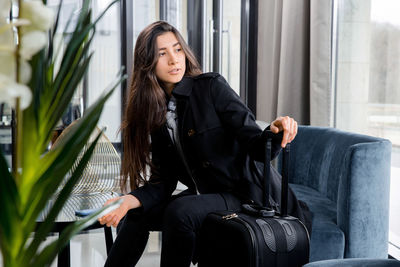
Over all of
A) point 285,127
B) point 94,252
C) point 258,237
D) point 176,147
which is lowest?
point 94,252

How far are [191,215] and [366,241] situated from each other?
0.72 metres

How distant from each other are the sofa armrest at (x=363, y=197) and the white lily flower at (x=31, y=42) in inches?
67.4

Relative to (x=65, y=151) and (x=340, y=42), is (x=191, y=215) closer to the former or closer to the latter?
(x=65, y=151)

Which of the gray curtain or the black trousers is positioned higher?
the gray curtain

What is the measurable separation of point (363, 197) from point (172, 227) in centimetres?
75

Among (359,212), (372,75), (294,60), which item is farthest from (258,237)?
(294,60)

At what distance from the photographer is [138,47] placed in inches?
83.1

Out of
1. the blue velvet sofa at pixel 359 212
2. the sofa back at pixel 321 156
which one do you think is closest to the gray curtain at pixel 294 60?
the sofa back at pixel 321 156

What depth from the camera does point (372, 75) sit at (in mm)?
2650

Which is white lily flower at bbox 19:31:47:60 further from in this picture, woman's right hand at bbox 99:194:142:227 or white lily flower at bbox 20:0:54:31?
woman's right hand at bbox 99:194:142:227

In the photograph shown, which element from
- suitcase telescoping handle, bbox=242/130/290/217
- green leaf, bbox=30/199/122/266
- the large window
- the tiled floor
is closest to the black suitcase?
suitcase telescoping handle, bbox=242/130/290/217

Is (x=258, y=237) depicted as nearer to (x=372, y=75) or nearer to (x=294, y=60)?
(x=372, y=75)

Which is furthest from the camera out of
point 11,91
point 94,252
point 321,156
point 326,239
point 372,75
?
point 94,252

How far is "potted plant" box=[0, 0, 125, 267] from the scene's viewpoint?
362 mm
